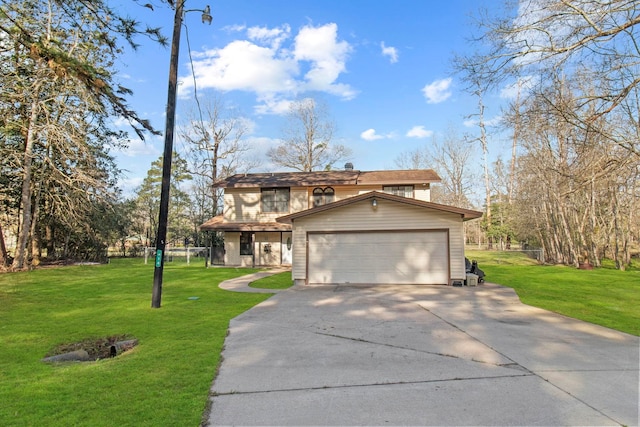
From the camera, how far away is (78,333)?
6547 millimetres

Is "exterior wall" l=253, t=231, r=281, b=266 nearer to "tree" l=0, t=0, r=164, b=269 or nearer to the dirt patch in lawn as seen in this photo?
"tree" l=0, t=0, r=164, b=269

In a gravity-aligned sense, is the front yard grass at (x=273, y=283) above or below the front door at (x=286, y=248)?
below

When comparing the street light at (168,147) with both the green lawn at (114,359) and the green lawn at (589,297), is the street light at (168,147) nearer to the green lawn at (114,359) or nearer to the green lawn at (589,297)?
the green lawn at (114,359)

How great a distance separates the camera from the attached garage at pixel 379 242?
41.7 feet

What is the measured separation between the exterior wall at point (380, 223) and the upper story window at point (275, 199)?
8.00 metres

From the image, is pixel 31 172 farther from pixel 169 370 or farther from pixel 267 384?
pixel 267 384

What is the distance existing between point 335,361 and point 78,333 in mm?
4892

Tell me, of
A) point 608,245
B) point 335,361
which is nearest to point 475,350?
point 335,361

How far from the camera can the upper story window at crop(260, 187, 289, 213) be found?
70.3 ft

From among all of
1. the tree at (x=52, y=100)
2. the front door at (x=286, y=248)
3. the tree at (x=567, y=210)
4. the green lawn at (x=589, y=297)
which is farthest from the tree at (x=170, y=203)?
the green lawn at (x=589, y=297)

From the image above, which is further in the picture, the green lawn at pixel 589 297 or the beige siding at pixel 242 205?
the beige siding at pixel 242 205

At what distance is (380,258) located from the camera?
1308 cm

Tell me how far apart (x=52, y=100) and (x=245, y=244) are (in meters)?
11.7

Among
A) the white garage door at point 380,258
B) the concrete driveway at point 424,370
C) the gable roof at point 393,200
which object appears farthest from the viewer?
the white garage door at point 380,258
